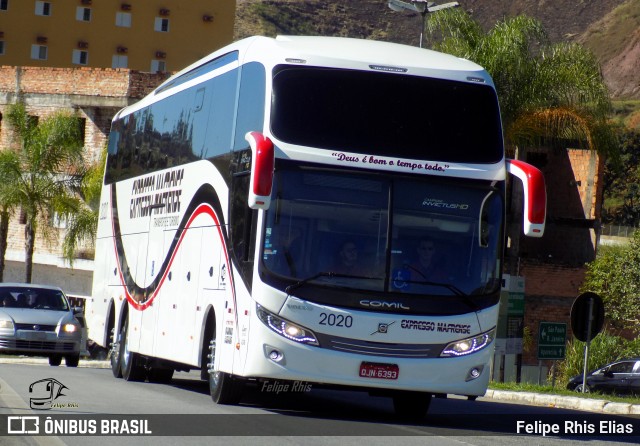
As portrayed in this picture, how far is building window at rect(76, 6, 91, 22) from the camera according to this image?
92500mm

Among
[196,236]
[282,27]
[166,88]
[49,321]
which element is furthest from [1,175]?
[282,27]

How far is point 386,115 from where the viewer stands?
47.1 ft

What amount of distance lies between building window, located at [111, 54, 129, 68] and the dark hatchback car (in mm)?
66357

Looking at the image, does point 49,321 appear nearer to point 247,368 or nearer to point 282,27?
point 247,368

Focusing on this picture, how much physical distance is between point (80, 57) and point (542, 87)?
65.4 m

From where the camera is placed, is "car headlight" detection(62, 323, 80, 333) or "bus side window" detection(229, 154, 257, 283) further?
"car headlight" detection(62, 323, 80, 333)

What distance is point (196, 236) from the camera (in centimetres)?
1698

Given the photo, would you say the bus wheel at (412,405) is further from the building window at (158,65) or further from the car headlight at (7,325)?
the building window at (158,65)

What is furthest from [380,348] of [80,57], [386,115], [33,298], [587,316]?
[80,57]

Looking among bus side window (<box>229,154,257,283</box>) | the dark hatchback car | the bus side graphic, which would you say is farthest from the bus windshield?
the dark hatchback car

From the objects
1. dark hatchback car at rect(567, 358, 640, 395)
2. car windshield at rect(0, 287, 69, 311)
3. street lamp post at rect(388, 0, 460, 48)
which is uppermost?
street lamp post at rect(388, 0, 460, 48)

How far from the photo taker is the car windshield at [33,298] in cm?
2678

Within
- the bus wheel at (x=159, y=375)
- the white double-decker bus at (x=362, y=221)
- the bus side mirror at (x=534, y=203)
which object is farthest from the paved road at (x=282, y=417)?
the bus side mirror at (x=534, y=203)

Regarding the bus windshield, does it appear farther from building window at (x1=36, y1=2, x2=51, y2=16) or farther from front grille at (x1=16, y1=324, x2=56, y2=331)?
building window at (x1=36, y1=2, x2=51, y2=16)
